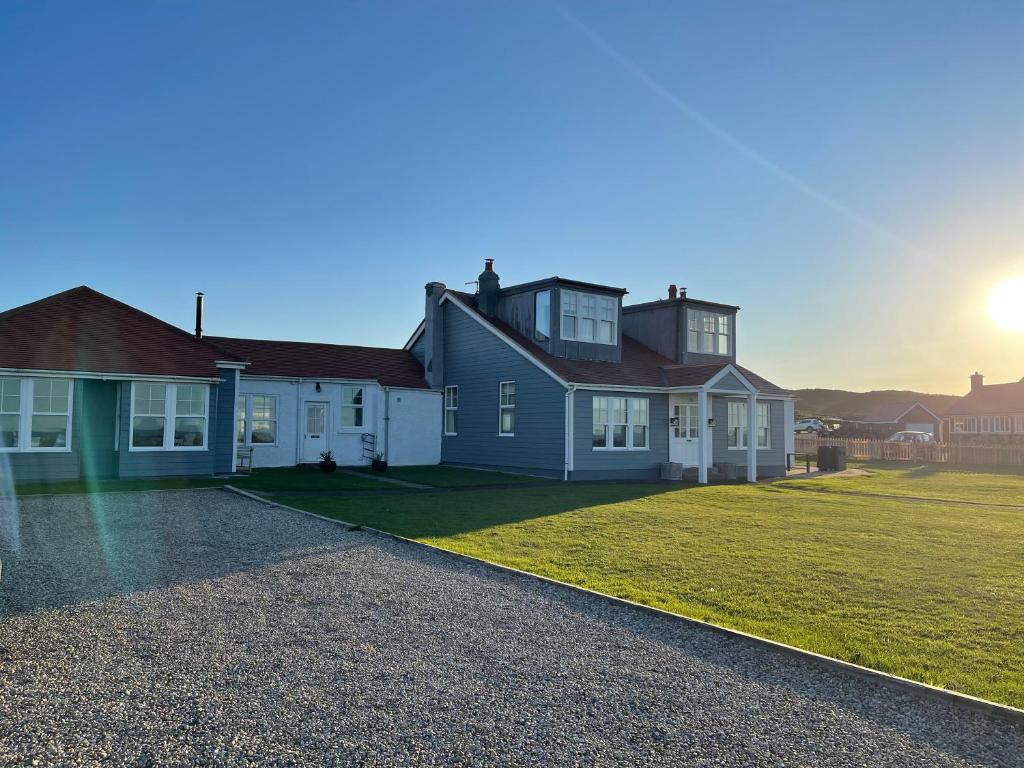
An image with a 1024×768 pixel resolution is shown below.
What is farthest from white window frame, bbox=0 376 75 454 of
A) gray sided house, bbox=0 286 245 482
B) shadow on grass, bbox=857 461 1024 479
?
shadow on grass, bbox=857 461 1024 479

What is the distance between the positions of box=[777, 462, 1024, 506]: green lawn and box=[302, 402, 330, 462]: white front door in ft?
51.0

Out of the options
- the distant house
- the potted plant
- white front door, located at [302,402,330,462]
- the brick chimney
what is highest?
the brick chimney

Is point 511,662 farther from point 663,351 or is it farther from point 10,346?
point 663,351

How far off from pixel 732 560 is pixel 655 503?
7.09 metres

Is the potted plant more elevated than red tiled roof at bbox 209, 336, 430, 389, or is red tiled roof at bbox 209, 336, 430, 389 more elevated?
red tiled roof at bbox 209, 336, 430, 389

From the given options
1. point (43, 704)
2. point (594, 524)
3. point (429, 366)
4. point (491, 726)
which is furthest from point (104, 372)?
point (491, 726)

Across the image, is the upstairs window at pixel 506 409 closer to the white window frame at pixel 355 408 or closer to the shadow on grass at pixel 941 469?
the white window frame at pixel 355 408

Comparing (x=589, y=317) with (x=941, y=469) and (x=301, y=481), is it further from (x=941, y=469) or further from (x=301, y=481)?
(x=941, y=469)

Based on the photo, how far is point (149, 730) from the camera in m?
4.60

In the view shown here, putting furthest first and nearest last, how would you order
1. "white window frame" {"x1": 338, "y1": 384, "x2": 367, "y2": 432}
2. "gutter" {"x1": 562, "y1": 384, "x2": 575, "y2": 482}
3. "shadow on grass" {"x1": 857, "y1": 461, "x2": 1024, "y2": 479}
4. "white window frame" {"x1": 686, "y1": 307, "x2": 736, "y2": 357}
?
"shadow on grass" {"x1": 857, "y1": 461, "x2": 1024, "y2": 479}, "white window frame" {"x1": 686, "y1": 307, "x2": 736, "y2": 357}, "white window frame" {"x1": 338, "y1": 384, "x2": 367, "y2": 432}, "gutter" {"x1": 562, "y1": 384, "x2": 575, "y2": 482}

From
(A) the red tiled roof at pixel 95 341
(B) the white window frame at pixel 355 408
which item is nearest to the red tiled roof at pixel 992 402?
(B) the white window frame at pixel 355 408

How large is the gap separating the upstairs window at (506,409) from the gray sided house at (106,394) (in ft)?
27.8

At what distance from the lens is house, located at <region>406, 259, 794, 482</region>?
2348 centimetres

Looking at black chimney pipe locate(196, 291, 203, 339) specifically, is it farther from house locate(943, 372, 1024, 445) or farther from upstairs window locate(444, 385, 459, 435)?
house locate(943, 372, 1024, 445)
